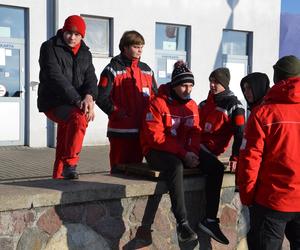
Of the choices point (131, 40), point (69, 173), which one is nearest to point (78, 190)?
point (69, 173)

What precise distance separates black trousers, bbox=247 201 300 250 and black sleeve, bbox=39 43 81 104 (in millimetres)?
1675

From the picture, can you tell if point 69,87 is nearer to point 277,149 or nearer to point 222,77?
point 222,77

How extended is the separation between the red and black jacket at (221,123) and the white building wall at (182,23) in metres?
6.67

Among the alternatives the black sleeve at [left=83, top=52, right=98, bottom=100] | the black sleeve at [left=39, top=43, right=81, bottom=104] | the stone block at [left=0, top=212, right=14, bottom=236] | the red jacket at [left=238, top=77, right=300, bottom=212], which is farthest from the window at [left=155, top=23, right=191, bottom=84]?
the stone block at [left=0, top=212, right=14, bottom=236]

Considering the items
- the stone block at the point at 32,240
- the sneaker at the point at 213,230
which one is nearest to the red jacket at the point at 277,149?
the sneaker at the point at 213,230

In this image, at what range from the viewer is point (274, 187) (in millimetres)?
3549

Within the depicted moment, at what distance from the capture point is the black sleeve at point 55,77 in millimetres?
4348

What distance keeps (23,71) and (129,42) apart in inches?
262

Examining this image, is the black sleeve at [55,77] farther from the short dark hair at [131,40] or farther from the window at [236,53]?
the window at [236,53]

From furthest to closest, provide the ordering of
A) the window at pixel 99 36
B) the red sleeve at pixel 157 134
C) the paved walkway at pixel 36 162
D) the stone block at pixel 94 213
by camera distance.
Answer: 1. the window at pixel 99 36
2. the paved walkway at pixel 36 162
3. the red sleeve at pixel 157 134
4. the stone block at pixel 94 213

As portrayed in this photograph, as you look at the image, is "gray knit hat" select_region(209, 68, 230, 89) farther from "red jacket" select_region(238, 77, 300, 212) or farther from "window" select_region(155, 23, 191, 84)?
"window" select_region(155, 23, 191, 84)

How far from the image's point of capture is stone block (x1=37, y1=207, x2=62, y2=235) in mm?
3810

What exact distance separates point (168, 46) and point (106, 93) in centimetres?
822

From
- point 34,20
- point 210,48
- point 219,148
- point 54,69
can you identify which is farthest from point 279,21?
point 54,69
